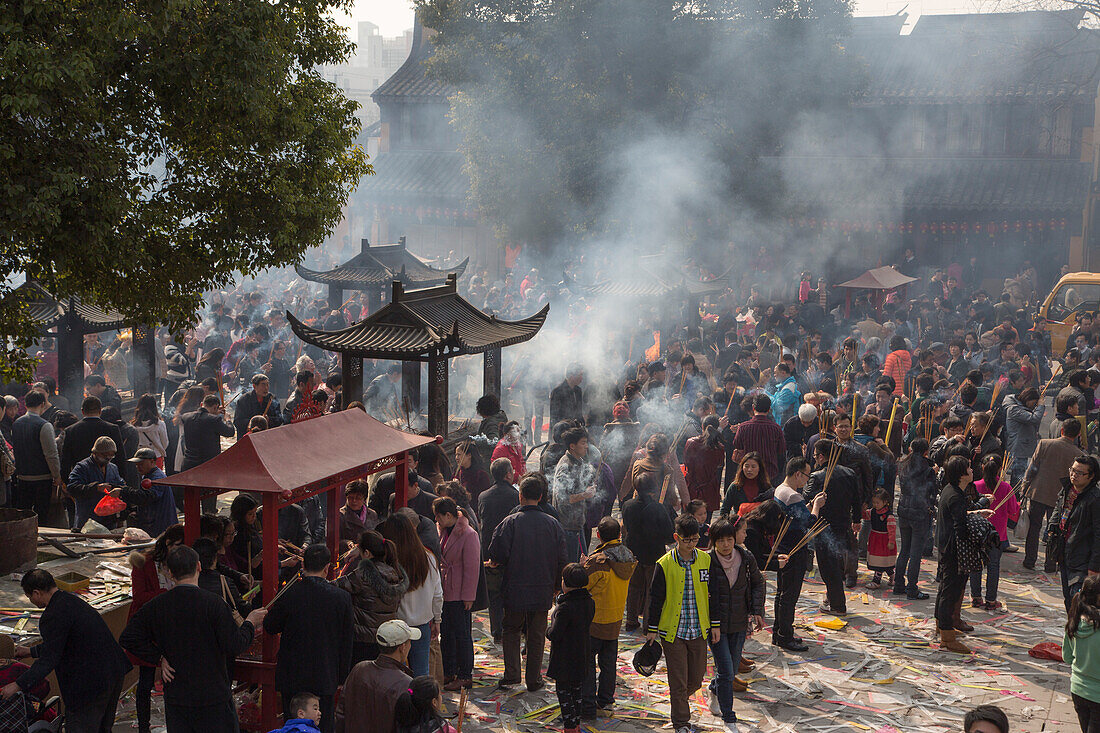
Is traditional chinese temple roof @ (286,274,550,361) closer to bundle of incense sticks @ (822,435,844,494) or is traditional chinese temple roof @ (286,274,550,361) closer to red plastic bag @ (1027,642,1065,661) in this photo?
bundle of incense sticks @ (822,435,844,494)

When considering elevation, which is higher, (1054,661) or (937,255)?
(937,255)

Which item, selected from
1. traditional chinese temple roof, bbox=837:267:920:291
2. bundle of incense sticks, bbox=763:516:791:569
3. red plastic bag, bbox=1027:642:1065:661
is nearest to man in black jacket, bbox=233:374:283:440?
bundle of incense sticks, bbox=763:516:791:569

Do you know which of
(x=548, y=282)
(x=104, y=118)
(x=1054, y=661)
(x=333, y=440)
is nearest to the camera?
(x=104, y=118)

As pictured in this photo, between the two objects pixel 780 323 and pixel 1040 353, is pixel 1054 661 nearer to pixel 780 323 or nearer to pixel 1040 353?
pixel 1040 353

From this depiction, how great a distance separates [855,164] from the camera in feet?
102

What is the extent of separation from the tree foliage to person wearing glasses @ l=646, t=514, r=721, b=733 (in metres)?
19.2

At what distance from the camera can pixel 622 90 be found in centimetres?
2488

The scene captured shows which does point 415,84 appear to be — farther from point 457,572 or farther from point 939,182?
point 457,572

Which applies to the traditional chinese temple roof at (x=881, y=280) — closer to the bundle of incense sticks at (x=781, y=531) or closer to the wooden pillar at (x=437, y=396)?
the wooden pillar at (x=437, y=396)

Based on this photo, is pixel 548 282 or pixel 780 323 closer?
pixel 780 323

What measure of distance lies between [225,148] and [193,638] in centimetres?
385

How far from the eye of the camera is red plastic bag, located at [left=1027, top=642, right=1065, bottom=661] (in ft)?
27.5

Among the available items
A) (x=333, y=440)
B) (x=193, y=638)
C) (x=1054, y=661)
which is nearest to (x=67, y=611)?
(x=193, y=638)

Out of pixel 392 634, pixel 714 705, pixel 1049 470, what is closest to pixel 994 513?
pixel 1049 470
